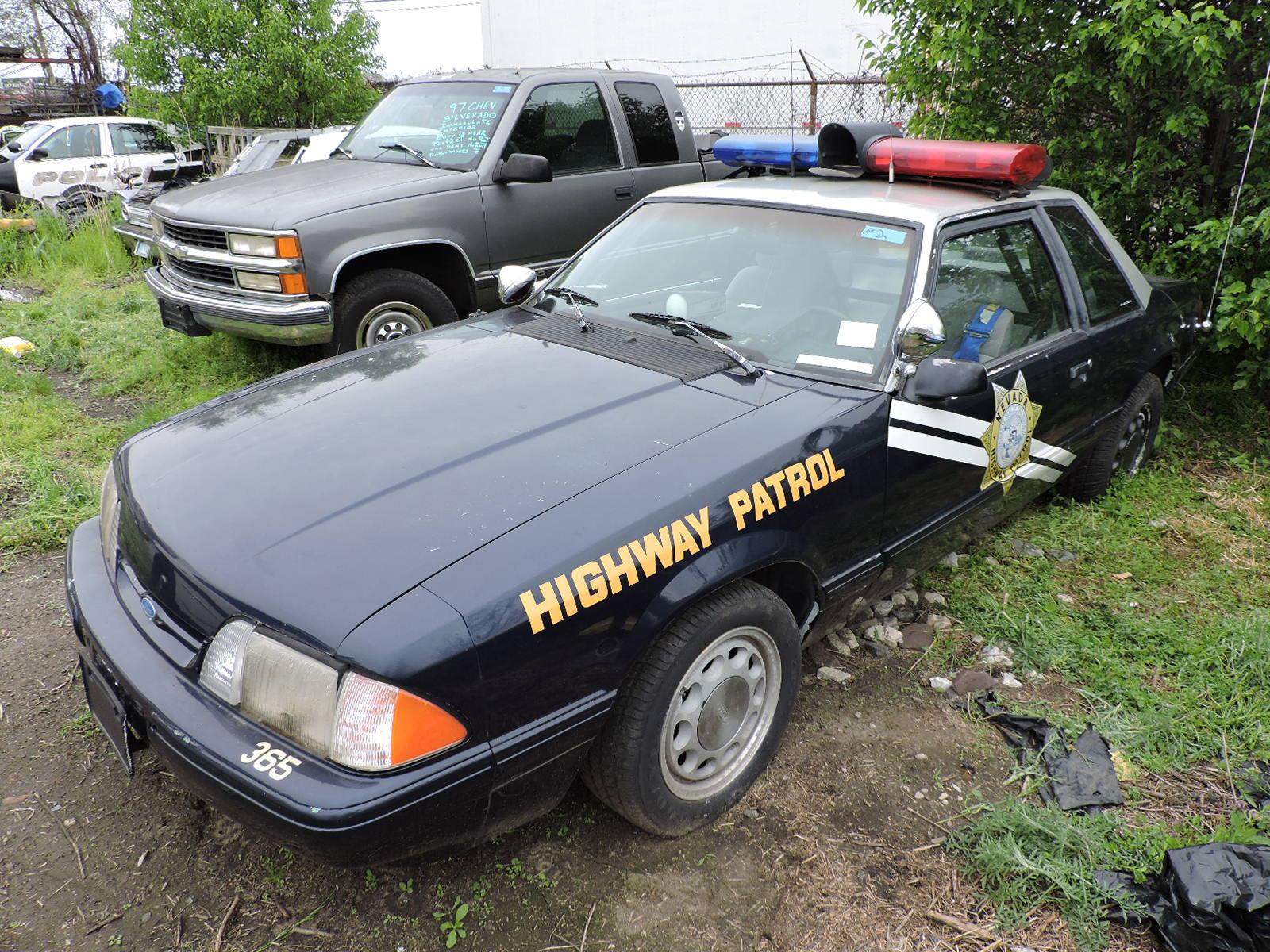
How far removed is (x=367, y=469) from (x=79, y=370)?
5226mm

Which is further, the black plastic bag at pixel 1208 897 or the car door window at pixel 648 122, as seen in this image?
the car door window at pixel 648 122

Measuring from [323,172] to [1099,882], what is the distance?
5.46 metres

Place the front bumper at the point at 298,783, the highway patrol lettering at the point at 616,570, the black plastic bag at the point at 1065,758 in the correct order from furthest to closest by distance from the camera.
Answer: the black plastic bag at the point at 1065,758 < the highway patrol lettering at the point at 616,570 < the front bumper at the point at 298,783

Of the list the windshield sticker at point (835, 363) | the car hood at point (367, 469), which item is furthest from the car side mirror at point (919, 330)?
the car hood at point (367, 469)

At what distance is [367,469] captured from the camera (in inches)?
92.8

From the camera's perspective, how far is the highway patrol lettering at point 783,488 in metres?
2.38

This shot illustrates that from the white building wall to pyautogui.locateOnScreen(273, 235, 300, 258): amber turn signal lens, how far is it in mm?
13424

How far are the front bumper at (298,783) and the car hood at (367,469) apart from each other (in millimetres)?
157

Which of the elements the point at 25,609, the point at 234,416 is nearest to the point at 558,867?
the point at 234,416

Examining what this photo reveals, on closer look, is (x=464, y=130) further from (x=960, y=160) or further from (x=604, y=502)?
(x=604, y=502)

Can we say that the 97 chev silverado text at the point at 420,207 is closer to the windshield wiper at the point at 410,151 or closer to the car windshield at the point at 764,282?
the windshield wiper at the point at 410,151

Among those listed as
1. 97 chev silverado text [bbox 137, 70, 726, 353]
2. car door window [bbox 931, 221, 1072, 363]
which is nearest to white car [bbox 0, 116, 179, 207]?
97 chev silverado text [bbox 137, 70, 726, 353]

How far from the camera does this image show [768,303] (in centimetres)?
310

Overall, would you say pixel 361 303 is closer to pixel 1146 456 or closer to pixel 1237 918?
pixel 1146 456
